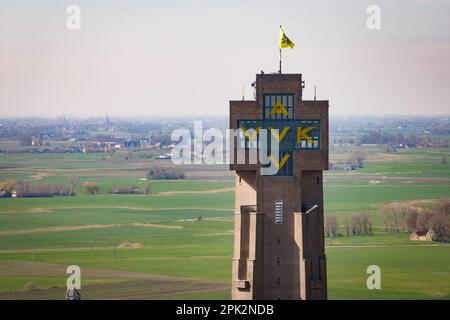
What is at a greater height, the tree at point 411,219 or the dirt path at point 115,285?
the tree at point 411,219

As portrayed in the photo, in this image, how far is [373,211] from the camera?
163 meters

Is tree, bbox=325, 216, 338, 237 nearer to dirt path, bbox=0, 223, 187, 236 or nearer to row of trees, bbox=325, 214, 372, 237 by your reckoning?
row of trees, bbox=325, 214, 372, 237

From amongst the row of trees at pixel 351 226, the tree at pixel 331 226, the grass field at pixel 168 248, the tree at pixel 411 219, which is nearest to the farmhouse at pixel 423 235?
the grass field at pixel 168 248

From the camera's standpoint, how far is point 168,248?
134625 millimetres

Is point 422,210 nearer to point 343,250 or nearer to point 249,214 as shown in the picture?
point 343,250

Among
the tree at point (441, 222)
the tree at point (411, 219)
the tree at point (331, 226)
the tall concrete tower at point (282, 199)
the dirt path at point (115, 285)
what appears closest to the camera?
the tall concrete tower at point (282, 199)

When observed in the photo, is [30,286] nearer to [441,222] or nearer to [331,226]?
[331,226]

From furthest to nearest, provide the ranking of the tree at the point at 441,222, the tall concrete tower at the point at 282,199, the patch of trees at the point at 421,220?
the patch of trees at the point at 421,220, the tree at the point at 441,222, the tall concrete tower at the point at 282,199

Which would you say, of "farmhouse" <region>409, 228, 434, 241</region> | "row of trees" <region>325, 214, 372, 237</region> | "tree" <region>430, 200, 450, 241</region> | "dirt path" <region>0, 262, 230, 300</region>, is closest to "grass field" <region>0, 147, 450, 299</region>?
"dirt path" <region>0, 262, 230, 300</region>

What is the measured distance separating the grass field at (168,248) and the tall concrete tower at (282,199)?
34393 mm

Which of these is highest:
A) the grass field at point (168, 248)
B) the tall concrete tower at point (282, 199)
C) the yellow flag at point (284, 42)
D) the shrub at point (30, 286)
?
the yellow flag at point (284, 42)

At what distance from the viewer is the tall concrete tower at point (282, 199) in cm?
5956

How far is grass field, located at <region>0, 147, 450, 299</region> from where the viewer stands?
105m

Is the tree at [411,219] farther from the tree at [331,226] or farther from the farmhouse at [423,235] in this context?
the tree at [331,226]
